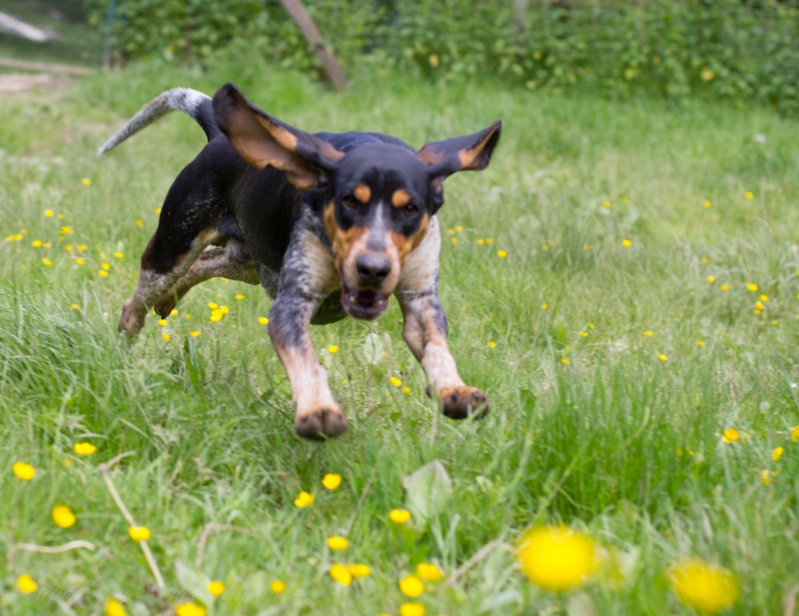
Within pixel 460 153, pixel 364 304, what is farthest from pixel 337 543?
pixel 460 153

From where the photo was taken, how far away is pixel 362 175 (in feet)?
9.91

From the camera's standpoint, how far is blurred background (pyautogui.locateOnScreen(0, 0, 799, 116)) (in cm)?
1027

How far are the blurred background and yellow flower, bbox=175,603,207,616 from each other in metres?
8.65

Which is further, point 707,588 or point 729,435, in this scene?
point 729,435

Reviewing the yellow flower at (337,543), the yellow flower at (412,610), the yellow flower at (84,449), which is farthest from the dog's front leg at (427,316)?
the yellow flower at (84,449)

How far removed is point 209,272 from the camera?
4355mm

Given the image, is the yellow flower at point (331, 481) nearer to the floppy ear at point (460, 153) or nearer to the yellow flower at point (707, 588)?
the yellow flower at point (707, 588)

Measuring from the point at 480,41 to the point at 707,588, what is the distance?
30.9ft

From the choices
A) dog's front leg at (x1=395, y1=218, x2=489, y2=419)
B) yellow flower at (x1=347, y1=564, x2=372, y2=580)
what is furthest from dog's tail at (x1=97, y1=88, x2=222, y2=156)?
yellow flower at (x1=347, y1=564, x2=372, y2=580)

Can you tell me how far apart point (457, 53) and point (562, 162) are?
3.25 m

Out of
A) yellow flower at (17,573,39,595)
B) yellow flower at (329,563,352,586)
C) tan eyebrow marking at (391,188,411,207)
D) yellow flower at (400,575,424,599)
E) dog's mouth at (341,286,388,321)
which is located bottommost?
yellow flower at (329,563,352,586)

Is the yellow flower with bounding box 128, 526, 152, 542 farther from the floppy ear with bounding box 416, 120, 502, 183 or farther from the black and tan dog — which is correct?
the floppy ear with bounding box 416, 120, 502, 183

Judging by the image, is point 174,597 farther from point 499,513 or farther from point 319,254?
point 319,254

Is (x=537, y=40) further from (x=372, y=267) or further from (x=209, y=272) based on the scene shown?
(x=372, y=267)
